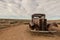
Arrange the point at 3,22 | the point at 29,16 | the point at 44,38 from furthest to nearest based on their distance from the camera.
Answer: the point at 29,16 → the point at 3,22 → the point at 44,38

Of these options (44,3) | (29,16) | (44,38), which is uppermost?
(44,3)

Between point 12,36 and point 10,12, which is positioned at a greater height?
point 10,12

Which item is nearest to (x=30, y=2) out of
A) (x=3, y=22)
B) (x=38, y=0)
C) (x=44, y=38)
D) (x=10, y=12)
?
(x=38, y=0)

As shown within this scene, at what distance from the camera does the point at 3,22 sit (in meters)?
1.96

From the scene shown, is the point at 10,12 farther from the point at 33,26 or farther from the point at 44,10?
the point at 33,26

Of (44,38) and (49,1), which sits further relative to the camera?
(49,1)

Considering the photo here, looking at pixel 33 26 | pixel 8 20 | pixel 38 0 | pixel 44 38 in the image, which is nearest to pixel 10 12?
pixel 8 20

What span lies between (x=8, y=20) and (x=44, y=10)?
0.41 m

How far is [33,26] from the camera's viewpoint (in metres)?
1.63

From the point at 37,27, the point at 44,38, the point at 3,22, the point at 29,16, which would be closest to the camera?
the point at 44,38

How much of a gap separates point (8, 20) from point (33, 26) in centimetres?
47

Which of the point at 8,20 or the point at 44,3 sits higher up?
the point at 44,3

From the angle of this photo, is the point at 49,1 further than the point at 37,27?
Yes

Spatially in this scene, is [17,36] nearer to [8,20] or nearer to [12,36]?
[12,36]
